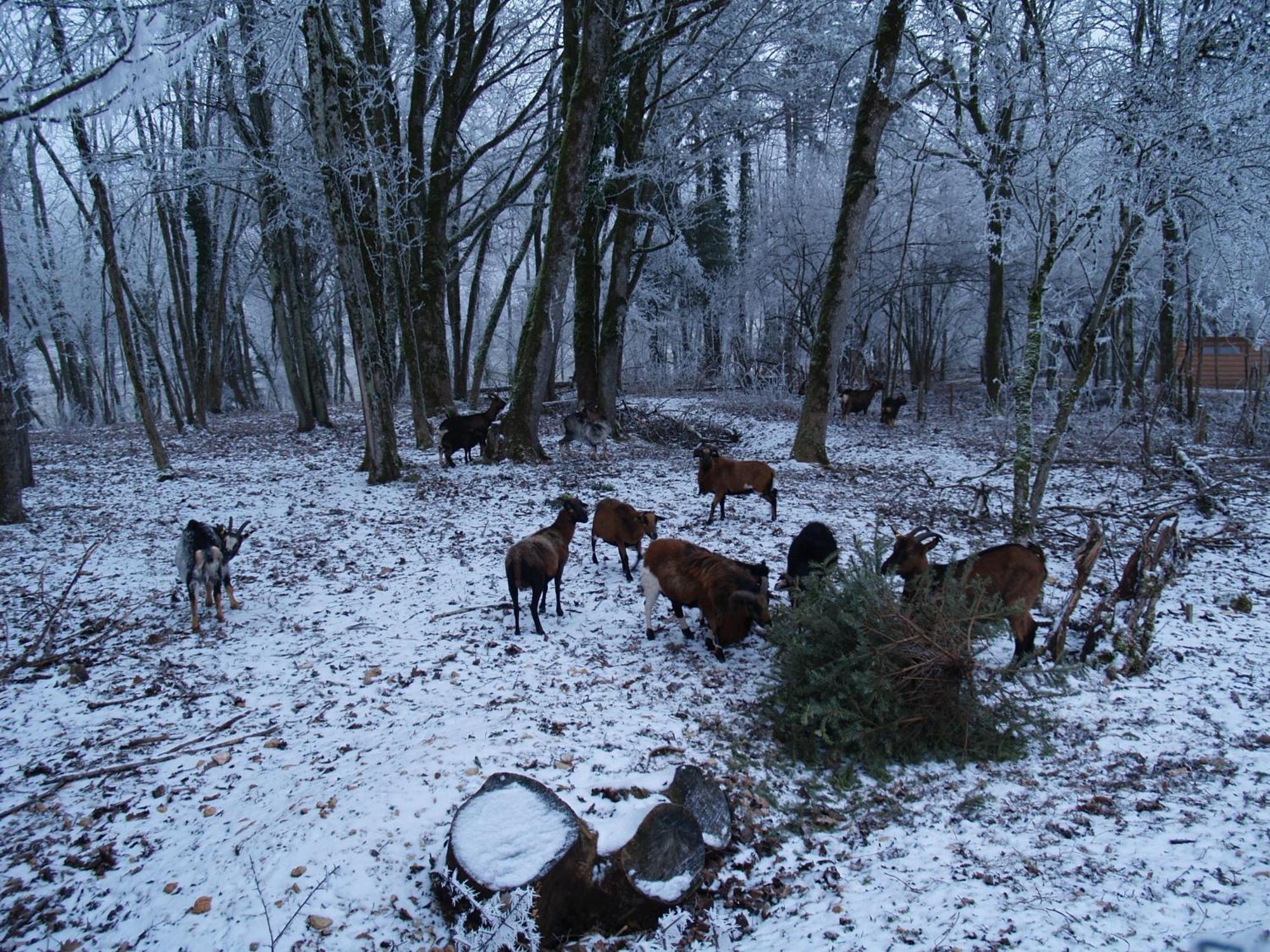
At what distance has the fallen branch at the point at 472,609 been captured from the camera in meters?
6.05

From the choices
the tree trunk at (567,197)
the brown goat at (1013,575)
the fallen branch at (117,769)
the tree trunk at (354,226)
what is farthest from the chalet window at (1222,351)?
the fallen branch at (117,769)

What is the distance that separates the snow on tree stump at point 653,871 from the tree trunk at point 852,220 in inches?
365

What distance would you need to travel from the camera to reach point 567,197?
11141 millimetres

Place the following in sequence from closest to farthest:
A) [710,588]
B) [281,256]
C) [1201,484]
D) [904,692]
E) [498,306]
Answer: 1. [904,692]
2. [710,588]
3. [1201,484]
4. [281,256]
5. [498,306]

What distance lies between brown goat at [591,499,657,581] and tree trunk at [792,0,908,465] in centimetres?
582

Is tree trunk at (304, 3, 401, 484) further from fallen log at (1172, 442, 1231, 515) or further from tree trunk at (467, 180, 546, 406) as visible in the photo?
fallen log at (1172, 442, 1231, 515)

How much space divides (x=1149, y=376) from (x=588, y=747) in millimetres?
34414

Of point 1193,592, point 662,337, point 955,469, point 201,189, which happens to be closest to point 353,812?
point 1193,592

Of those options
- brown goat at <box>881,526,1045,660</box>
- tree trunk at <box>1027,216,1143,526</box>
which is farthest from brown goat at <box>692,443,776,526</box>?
brown goat at <box>881,526,1045,660</box>

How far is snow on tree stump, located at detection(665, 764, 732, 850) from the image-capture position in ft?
10.9

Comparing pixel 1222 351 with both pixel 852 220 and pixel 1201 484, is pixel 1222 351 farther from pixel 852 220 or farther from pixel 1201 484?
pixel 852 220

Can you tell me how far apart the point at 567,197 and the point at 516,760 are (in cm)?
980

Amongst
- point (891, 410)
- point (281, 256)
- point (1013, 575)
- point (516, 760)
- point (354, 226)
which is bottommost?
point (516, 760)

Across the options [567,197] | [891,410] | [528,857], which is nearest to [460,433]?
[567,197]
